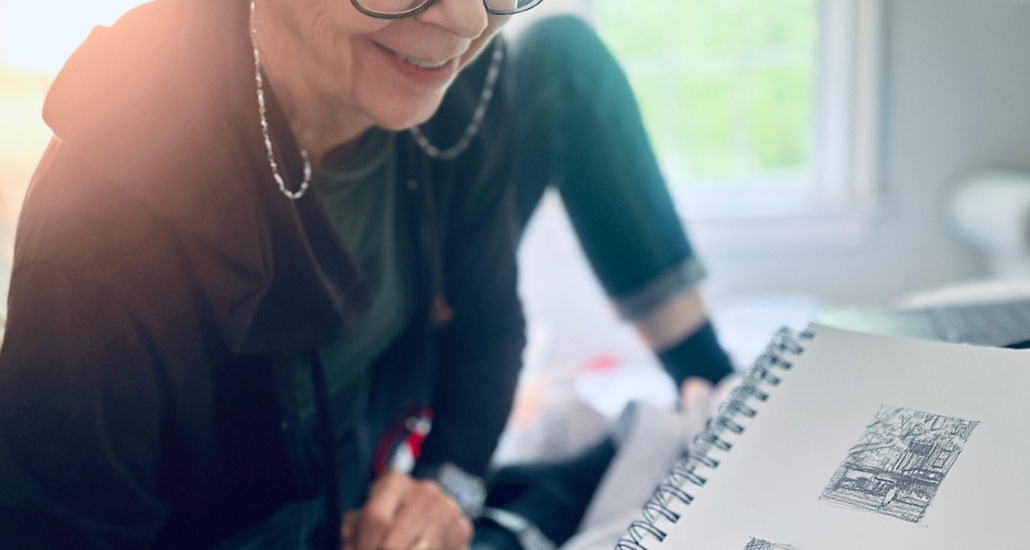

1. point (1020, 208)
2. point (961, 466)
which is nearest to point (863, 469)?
point (961, 466)

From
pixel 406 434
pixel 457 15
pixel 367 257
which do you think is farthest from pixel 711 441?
pixel 406 434

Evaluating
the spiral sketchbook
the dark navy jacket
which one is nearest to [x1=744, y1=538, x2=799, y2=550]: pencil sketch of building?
the spiral sketchbook

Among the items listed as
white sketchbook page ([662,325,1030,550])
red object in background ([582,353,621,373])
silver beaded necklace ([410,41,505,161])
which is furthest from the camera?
red object in background ([582,353,621,373])

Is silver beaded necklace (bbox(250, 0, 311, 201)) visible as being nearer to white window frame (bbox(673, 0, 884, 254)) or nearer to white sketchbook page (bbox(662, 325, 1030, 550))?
white sketchbook page (bbox(662, 325, 1030, 550))

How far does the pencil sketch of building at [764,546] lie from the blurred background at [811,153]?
127 centimetres

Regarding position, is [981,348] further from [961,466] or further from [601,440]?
[601,440]

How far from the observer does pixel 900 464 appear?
454 millimetres

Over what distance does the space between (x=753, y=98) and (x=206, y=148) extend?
181 cm

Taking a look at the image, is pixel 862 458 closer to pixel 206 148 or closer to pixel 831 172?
pixel 206 148

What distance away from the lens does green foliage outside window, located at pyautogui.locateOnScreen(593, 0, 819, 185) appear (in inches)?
82.0

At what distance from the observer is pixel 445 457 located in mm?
914

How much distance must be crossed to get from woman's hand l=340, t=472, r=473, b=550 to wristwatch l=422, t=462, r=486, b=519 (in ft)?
0.36

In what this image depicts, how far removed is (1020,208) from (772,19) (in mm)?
744

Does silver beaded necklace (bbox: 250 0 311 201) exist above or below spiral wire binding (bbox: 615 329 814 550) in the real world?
above
